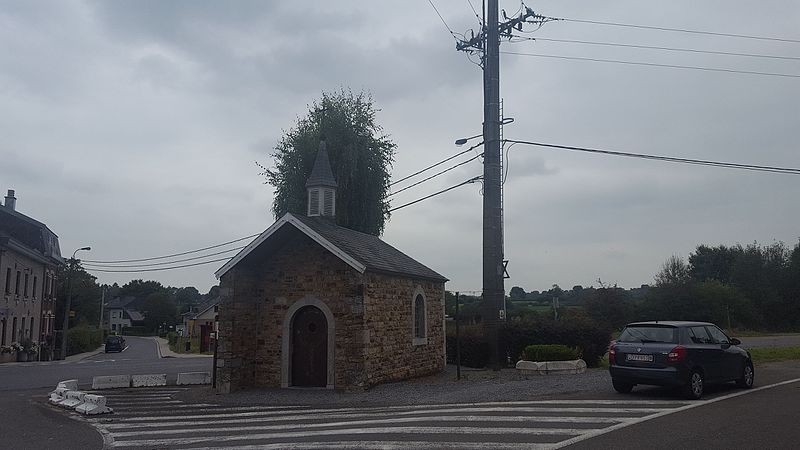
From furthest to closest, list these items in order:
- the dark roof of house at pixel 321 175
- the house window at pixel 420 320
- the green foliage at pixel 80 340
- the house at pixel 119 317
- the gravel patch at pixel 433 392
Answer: the house at pixel 119 317 → the green foliage at pixel 80 340 → the dark roof of house at pixel 321 175 → the house window at pixel 420 320 → the gravel patch at pixel 433 392

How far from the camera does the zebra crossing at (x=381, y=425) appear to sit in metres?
9.41

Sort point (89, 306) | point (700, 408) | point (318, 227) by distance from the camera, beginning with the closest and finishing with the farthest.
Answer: point (700, 408)
point (318, 227)
point (89, 306)

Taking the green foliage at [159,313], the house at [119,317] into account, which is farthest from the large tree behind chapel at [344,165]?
the house at [119,317]

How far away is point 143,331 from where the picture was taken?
10000cm

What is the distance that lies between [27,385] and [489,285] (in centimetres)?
1522

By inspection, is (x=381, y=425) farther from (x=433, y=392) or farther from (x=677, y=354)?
(x=677, y=354)

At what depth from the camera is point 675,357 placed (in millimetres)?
12586

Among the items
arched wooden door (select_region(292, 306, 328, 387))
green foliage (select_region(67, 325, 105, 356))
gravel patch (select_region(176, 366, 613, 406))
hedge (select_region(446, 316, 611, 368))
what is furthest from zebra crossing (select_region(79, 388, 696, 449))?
green foliage (select_region(67, 325, 105, 356))

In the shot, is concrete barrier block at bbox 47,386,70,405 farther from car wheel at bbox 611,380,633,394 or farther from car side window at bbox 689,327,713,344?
car side window at bbox 689,327,713,344

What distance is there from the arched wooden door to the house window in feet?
13.5

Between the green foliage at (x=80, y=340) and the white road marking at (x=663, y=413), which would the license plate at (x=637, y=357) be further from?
the green foliage at (x=80, y=340)

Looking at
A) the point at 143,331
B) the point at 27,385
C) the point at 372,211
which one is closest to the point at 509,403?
the point at 27,385

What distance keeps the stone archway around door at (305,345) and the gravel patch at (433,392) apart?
0.49 metres

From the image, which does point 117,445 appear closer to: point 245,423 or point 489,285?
point 245,423
